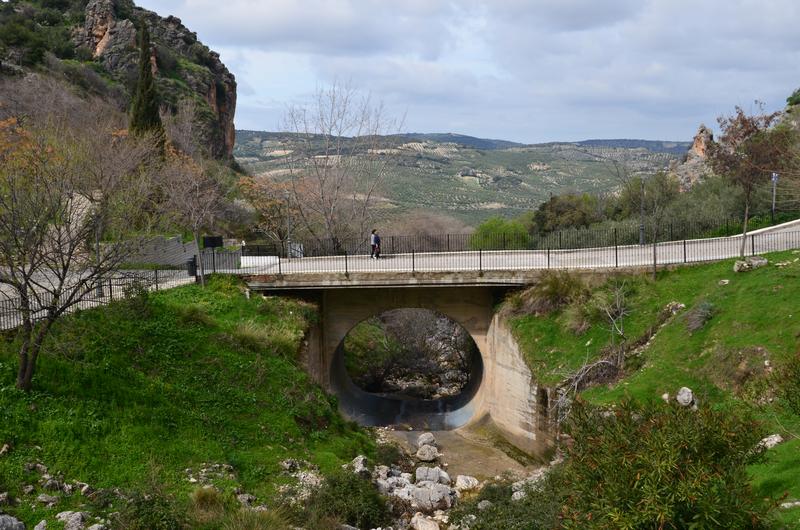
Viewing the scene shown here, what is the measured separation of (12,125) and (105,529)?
23.1 metres

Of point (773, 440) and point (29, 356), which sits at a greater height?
point (29, 356)

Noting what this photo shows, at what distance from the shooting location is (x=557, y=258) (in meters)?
24.5

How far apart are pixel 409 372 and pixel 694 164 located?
26.3 metres

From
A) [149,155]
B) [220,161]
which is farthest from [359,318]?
[220,161]

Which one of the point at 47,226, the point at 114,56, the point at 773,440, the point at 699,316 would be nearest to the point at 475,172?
the point at 114,56

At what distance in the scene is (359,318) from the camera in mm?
24469

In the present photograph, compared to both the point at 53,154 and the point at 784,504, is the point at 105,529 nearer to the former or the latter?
the point at 784,504

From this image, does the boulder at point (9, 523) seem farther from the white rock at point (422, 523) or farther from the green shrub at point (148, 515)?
the white rock at point (422, 523)

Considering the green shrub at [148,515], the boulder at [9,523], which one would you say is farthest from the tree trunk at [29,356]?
the green shrub at [148,515]

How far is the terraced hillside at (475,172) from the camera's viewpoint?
8119 centimetres

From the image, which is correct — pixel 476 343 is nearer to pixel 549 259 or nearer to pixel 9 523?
pixel 549 259

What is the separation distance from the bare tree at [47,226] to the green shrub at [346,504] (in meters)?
6.11

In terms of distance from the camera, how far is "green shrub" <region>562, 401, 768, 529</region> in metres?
6.25

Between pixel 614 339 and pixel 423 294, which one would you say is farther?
pixel 423 294
